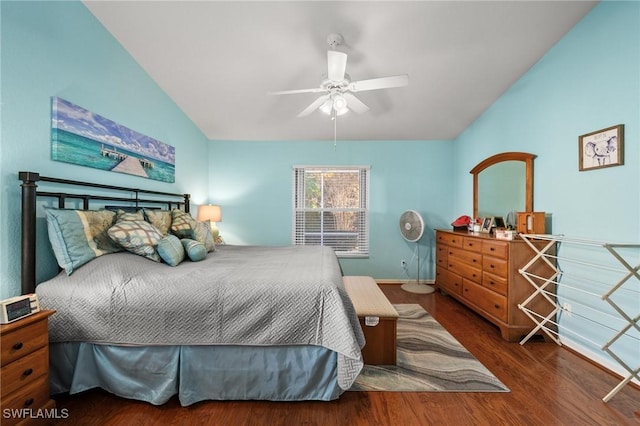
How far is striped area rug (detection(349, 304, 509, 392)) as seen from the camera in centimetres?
169

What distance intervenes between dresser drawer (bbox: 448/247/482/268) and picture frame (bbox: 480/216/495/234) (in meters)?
0.38

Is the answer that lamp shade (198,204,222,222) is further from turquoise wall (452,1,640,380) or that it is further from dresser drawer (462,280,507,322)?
turquoise wall (452,1,640,380)

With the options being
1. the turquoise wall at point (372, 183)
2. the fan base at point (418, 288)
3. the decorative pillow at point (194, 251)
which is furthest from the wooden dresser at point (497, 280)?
the decorative pillow at point (194, 251)

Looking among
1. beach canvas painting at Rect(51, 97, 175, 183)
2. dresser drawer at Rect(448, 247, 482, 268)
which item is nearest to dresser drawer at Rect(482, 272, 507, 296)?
dresser drawer at Rect(448, 247, 482, 268)

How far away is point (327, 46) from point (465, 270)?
292cm

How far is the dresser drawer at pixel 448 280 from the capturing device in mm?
3195

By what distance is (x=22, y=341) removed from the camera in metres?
1.23

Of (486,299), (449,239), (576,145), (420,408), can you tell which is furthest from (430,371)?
(576,145)

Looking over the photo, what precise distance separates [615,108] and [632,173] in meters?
0.51

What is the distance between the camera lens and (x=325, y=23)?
217cm

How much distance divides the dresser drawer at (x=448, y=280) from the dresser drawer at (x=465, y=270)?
0.08 m

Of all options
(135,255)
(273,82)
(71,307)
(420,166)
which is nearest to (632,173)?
(420,166)

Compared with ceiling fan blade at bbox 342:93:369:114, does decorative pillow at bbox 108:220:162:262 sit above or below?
below

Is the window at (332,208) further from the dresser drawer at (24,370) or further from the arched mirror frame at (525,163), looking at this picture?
the dresser drawer at (24,370)
